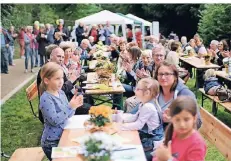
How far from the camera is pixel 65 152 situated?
127 inches

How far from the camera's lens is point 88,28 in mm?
20797

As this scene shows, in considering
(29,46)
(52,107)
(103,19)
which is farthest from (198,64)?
(103,19)

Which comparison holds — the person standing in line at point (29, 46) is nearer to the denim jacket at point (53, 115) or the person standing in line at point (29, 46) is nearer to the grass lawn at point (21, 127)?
the grass lawn at point (21, 127)

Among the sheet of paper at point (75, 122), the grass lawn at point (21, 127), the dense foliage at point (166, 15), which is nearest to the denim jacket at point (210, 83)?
the grass lawn at point (21, 127)

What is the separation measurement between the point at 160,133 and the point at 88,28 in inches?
674

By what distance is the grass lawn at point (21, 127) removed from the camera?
20.7ft

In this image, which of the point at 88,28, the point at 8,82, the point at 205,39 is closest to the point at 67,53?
the point at 8,82

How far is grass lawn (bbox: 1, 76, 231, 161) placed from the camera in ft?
20.7

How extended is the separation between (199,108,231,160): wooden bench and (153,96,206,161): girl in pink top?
3.60 ft

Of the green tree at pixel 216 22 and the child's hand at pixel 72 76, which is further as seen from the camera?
the green tree at pixel 216 22

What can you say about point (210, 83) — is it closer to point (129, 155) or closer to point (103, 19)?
point (129, 155)

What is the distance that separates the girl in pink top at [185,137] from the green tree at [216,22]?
19466 mm

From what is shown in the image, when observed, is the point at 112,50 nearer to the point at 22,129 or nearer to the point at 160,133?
the point at 22,129

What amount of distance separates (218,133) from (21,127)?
4.34 metres
